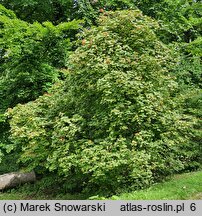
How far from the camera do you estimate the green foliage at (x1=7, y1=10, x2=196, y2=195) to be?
21.5 ft

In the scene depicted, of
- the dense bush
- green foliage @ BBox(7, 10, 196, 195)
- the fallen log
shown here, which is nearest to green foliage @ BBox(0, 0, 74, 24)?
the dense bush

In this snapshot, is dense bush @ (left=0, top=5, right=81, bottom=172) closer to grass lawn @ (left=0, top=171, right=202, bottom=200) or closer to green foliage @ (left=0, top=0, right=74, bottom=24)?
green foliage @ (left=0, top=0, right=74, bottom=24)

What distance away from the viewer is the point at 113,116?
6.66 m

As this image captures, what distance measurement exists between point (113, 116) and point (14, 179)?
4.73m

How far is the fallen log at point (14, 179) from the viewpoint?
981cm

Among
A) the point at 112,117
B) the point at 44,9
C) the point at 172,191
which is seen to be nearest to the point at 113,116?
the point at 112,117

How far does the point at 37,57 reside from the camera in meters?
10.2

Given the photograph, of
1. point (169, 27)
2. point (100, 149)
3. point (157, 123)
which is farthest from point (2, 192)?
point (169, 27)

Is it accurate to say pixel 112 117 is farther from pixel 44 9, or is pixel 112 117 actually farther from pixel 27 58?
pixel 44 9

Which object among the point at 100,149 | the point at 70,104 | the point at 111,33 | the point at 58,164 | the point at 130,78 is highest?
the point at 111,33

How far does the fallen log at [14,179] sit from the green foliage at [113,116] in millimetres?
2377

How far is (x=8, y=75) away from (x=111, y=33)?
4041 millimetres

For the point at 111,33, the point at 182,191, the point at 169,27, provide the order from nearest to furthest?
the point at 182,191 < the point at 111,33 < the point at 169,27

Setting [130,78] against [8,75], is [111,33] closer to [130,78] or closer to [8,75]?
[130,78]
